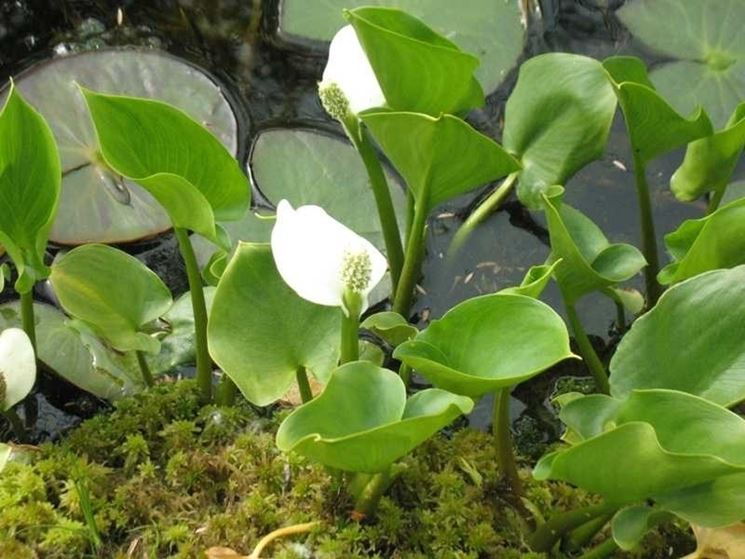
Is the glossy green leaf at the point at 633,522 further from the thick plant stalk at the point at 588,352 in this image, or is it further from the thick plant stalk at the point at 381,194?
the thick plant stalk at the point at 381,194

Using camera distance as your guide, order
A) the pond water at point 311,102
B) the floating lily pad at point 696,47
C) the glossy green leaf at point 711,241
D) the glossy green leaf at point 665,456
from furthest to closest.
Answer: the floating lily pad at point 696,47
the pond water at point 311,102
the glossy green leaf at point 711,241
the glossy green leaf at point 665,456

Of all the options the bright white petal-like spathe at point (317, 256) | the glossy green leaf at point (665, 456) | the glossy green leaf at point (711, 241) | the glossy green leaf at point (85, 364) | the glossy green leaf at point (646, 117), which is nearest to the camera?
the glossy green leaf at point (665, 456)

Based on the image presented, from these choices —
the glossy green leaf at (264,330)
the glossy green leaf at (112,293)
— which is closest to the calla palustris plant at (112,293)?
the glossy green leaf at (112,293)

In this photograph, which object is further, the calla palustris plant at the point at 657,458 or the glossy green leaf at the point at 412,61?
the glossy green leaf at the point at 412,61

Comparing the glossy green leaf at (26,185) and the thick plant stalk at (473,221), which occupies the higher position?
the glossy green leaf at (26,185)

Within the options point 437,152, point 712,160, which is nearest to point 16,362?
point 437,152

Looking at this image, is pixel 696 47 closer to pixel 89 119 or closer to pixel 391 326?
pixel 391 326

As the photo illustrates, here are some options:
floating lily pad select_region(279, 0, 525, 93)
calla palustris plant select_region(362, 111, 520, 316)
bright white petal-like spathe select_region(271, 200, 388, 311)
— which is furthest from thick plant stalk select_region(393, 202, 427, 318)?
floating lily pad select_region(279, 0, 525, 93)

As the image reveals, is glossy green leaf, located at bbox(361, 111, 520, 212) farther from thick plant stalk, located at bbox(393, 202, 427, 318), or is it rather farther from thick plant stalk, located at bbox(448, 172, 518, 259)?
thick plant stalk, located at bbox(448, 172, 518, 259)
